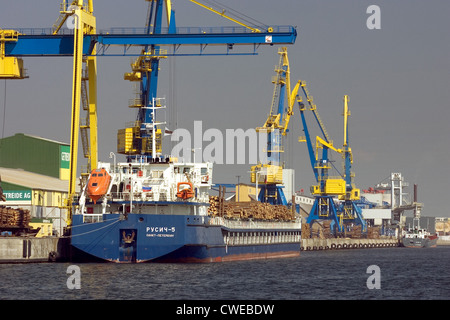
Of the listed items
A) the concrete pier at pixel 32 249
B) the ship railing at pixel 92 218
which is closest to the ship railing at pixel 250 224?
the ship railing at pixel 92 218

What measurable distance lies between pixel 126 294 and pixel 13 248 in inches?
780

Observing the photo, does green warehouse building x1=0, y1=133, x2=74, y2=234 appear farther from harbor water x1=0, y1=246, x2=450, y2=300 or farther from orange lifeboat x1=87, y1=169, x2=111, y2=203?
harbor water x1=0, y1=246, x2=450, y2=300

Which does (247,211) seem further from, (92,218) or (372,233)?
(372,233)

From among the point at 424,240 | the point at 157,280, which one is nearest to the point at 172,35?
the point at 157,280

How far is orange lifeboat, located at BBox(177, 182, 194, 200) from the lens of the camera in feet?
187

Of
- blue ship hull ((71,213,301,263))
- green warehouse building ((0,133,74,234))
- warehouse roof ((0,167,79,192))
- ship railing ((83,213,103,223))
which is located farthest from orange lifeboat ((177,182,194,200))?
green warehouse building ((0,133,74,234))

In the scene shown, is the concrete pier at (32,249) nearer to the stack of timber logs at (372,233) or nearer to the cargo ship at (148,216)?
the cargo ship at (148,216)

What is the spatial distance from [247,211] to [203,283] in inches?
1164

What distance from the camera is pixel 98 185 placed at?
187ft

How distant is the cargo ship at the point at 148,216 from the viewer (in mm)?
55938

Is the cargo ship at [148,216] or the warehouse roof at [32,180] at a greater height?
the warehouse roof at [32,180]
